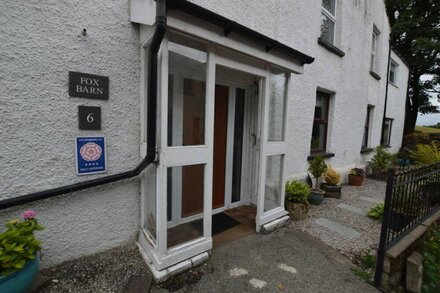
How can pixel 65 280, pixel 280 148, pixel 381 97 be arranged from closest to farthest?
pixel 65 280, pixel 280 148, pixel 381 97

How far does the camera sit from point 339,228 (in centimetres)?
367

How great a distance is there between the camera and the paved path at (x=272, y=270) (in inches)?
90.3

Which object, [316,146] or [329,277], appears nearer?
[329,277]

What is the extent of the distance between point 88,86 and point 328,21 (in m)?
5.93

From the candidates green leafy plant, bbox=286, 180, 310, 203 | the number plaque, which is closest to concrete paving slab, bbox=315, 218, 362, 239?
green leafy plant, bbox=286, 180, 310, 203

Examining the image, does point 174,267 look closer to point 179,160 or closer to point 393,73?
point 179,160

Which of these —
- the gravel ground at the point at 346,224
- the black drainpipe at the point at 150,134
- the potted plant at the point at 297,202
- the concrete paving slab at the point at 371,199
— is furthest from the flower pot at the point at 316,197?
the black drainpipe at the point at 150,134

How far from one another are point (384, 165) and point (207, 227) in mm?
7235

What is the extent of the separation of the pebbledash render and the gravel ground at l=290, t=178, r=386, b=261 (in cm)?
56

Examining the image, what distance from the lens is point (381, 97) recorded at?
8586mm

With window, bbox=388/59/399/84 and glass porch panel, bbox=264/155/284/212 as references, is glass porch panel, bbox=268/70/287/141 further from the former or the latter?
window, bbox=388/59/399/84

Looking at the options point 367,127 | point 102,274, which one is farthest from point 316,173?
point 367,127

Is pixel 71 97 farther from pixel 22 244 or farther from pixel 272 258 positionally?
pixel 272 258

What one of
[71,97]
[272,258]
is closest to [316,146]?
[272,258]
